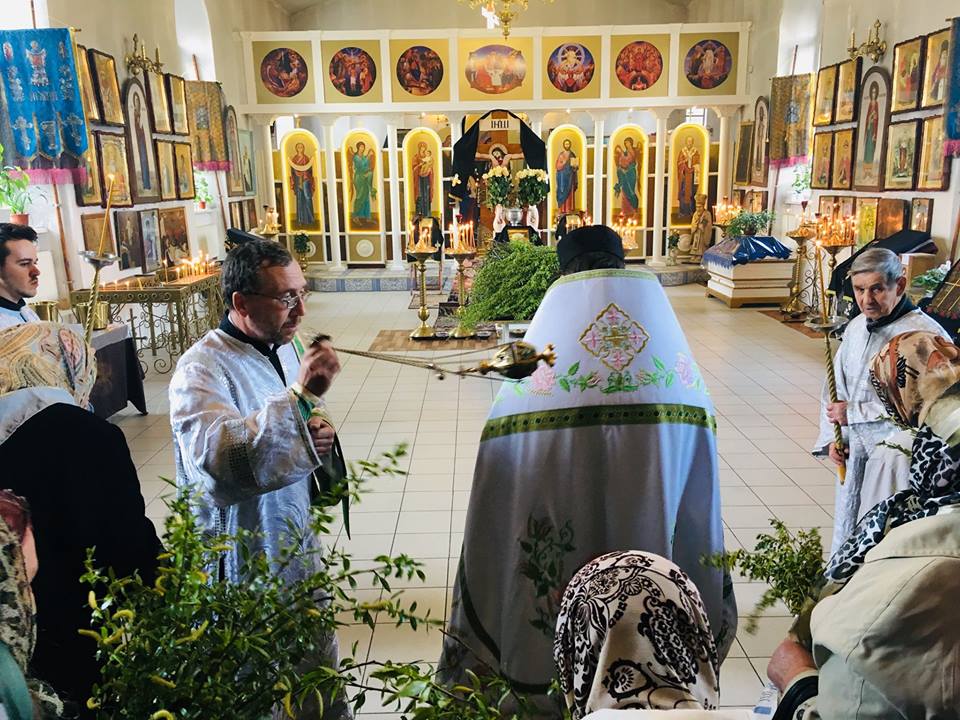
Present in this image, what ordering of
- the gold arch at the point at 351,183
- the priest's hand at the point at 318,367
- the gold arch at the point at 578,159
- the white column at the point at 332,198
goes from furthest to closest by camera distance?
the gold arch at the point at 578,159 < the gold arch at the point at 351,183 < the white column at the point at 332,198 < the priest's hand at the point at 318,367

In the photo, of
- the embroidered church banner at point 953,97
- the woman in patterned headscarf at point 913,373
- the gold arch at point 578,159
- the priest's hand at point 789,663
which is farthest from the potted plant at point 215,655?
the gold arch at point 578,159

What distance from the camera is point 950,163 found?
28.7ft

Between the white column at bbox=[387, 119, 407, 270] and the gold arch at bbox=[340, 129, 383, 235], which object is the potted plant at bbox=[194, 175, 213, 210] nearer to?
the gold arch at bbox=[340, 129, 383, 235]

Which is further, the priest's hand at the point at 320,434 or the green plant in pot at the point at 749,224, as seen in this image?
the green plant in pot at the point at 749,224

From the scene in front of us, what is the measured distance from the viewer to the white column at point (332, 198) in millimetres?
16625

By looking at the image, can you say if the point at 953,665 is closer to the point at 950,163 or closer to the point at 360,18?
the point at 950,163

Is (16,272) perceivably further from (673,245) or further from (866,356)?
(673,245)

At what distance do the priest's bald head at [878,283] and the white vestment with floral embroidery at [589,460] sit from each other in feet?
3.90

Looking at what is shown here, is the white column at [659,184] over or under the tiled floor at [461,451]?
over

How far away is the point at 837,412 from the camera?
3426mm

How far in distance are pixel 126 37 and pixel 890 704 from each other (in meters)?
12.0

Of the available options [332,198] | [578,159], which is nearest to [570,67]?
[578,159]

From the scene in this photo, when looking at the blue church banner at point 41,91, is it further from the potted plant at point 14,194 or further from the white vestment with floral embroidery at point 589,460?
the white vestment with floral embroidery at point 589,460

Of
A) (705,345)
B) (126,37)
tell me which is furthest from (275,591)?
(126,37)
